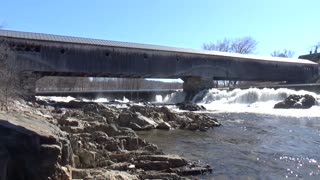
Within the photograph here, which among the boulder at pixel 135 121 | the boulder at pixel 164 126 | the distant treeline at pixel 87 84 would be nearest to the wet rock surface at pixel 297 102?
the boulder at pixel 164 126

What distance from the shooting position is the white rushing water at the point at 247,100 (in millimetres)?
30609

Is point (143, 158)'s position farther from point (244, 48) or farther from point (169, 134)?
point (244, 48)

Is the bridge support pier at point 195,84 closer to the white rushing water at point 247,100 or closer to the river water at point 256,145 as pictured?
the white rushing water at point 247,100

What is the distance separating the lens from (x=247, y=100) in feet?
114

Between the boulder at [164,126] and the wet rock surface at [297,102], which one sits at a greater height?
the wet rock surface at [297,102]

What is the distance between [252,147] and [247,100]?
21253 millimetres

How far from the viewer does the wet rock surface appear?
30.1 metres

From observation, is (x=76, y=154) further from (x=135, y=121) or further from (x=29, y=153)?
(x=135, y=121)

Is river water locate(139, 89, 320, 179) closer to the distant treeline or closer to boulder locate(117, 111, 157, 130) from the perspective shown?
boulder locate(117, 111, 157, 130)

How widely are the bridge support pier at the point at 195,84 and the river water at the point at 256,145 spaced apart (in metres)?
14.4

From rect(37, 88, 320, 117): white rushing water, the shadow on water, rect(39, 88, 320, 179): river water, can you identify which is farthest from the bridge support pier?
the shadow on water

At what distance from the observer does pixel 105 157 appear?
9.20m

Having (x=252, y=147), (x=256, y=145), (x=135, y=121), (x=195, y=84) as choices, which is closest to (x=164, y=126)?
(x=135, y=121)

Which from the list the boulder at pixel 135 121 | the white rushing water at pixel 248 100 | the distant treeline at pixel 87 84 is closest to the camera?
the boulder at pixel 135 121
